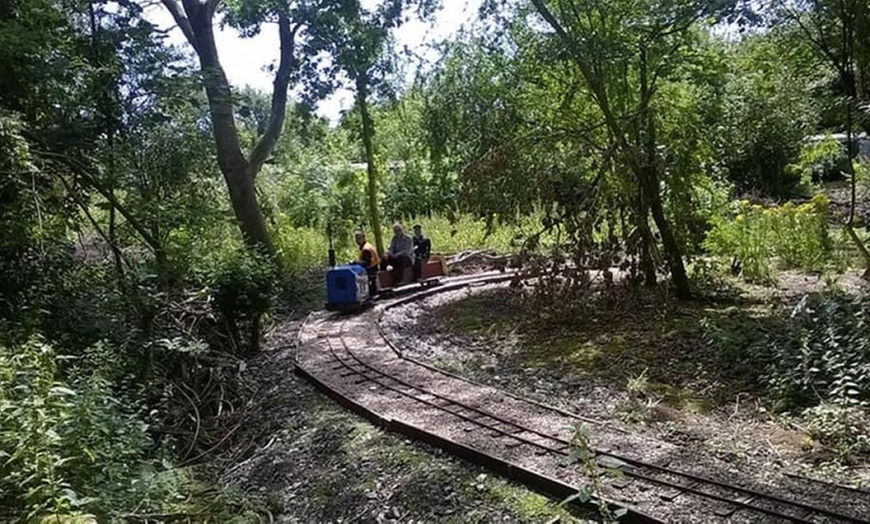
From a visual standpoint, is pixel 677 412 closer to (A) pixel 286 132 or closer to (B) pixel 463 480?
(B) pixel 463 480

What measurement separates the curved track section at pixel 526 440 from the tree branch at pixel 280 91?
5.91 metres

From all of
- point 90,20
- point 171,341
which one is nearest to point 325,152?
point 90,20

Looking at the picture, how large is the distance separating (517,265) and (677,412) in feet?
13.9

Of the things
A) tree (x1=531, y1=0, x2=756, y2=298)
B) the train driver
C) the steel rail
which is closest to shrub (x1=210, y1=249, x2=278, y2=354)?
the train driver

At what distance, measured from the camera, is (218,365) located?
8.44 metres

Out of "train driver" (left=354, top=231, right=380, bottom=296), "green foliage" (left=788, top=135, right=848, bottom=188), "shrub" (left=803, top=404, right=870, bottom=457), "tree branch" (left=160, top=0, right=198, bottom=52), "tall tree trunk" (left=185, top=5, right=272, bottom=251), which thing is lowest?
"shrub" (left=803, top=404, right=870, bottom=457)

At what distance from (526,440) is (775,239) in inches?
375

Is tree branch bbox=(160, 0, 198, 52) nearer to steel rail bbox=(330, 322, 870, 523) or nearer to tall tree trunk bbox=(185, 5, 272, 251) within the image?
tall tree trunk bbox=(185, 5, 272, 251)

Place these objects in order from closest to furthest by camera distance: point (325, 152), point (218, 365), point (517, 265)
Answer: point (218, 365) → point (517, 265) → point (325, 152)

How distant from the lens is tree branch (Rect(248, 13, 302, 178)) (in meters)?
13.1

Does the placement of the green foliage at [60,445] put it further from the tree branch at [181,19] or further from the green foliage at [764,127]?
the green foliage at [764,127]

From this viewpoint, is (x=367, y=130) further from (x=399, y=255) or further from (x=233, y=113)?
(x=399, y=255)

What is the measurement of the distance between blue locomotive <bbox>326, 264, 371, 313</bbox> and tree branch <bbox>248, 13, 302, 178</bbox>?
3657 millimetres

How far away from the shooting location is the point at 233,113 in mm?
12969
